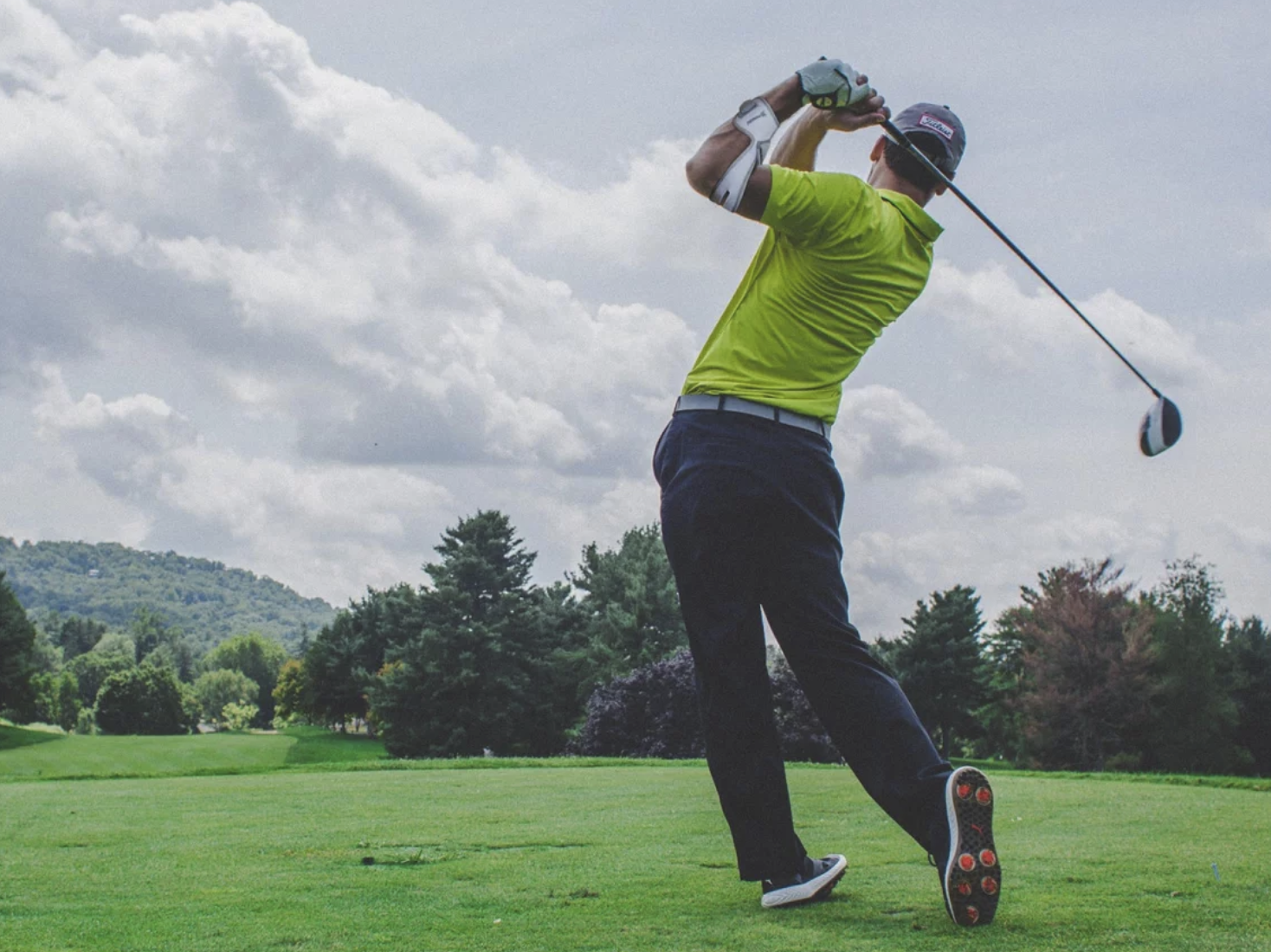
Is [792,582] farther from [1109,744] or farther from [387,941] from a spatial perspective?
→ [1109,744]

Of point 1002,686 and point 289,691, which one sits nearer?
point 1002,686

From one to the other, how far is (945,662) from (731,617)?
4952 cm

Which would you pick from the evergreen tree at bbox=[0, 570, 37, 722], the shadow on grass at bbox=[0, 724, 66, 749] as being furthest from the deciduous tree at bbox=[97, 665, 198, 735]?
the evergreen tree at bbox=[0, 570, 37, 722]

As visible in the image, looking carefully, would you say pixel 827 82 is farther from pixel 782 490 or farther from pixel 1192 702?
pixel 1192 702

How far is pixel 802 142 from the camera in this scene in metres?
3.96

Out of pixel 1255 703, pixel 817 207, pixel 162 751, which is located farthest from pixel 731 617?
pixel 162 751

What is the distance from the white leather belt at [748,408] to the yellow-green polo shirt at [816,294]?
2cm

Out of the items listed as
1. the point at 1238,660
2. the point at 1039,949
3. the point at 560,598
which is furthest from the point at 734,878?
the point at 560,598

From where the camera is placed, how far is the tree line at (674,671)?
126 ft

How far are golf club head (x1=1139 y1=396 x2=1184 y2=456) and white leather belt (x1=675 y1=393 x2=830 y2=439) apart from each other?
5.47 feet

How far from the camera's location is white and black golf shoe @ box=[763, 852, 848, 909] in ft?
10.3

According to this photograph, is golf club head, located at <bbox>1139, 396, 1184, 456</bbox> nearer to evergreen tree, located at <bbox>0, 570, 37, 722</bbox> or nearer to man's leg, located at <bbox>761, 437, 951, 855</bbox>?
man's leg, located at <bbox>761, 437, 951, 855</bbox>

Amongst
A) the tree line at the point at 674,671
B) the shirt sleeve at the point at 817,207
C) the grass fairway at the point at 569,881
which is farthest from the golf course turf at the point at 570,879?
the tree line at the point at 674,671

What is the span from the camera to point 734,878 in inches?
145
